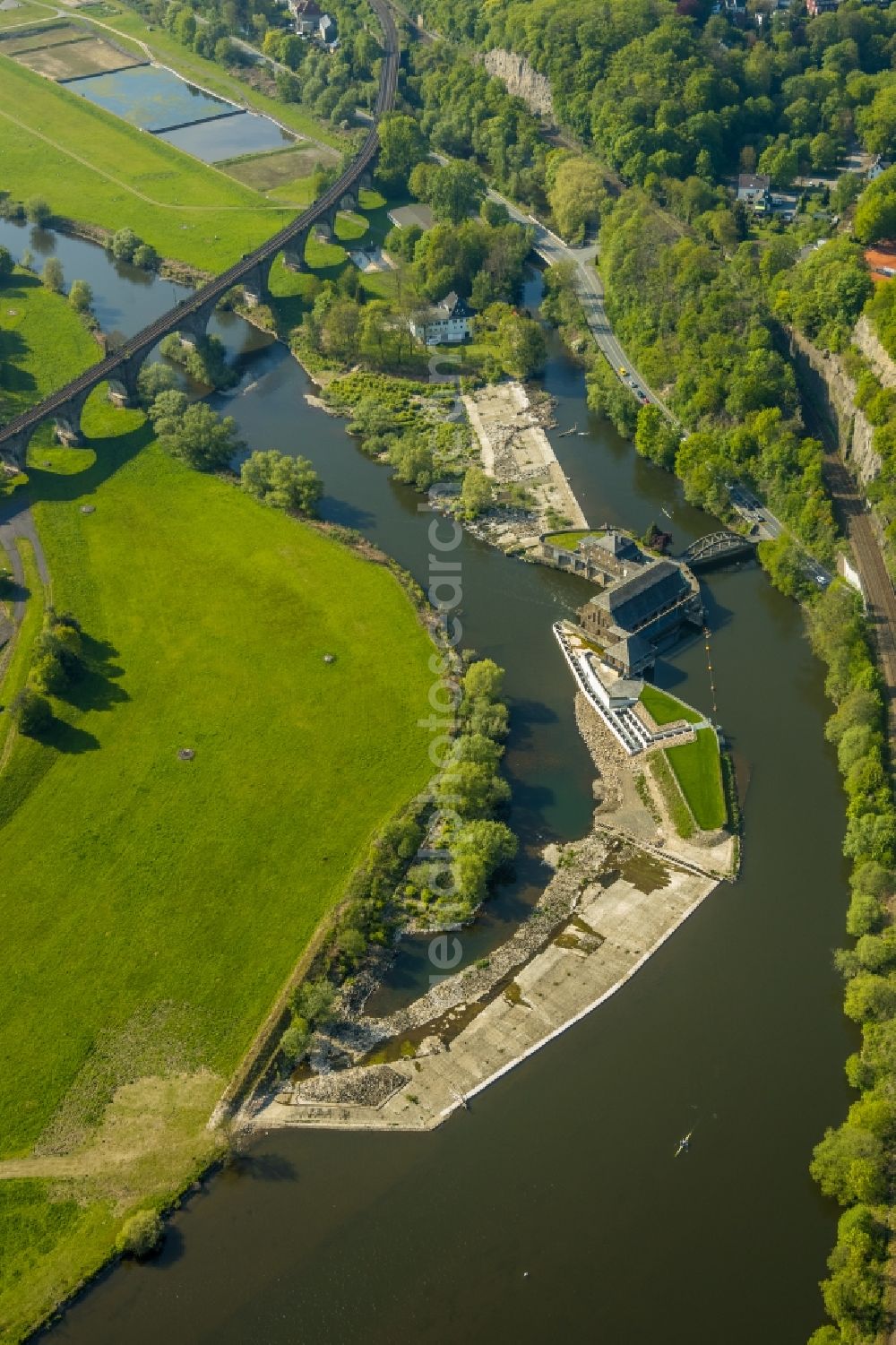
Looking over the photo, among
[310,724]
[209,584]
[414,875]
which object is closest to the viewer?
[414,875]

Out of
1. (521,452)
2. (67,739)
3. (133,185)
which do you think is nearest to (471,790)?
(67,739)

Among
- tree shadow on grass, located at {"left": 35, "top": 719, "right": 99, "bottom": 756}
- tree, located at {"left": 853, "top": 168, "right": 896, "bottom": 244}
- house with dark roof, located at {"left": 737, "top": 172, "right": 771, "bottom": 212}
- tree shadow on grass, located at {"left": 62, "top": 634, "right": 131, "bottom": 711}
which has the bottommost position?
tree shadow on grass, located at {"left": 35, "top": 719, "right": 99, "bottom": 756}

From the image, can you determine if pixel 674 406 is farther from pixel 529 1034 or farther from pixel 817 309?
pixel 529 1034

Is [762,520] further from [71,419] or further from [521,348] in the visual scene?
[71,419]

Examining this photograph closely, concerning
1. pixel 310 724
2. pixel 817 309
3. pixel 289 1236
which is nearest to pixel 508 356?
pixel 817 309

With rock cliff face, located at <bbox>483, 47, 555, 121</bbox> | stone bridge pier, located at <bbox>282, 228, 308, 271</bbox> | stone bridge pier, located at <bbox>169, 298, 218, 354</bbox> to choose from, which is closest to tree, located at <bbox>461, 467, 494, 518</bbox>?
stone bridge pier, located at <bbox>169, 298, 218, 354</bbox>

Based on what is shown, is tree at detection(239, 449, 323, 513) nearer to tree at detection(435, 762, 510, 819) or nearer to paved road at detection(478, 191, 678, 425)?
paved road at detection(478, 191, 678, 425)
